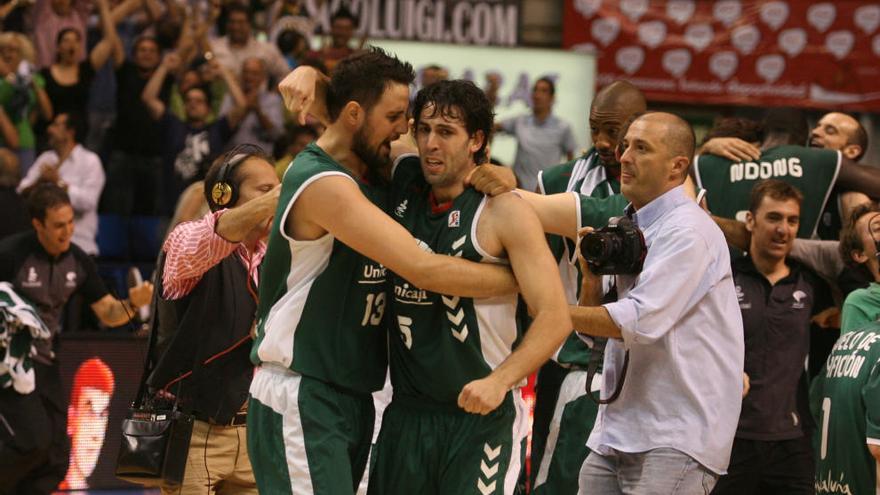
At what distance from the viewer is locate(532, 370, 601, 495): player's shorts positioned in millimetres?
5801

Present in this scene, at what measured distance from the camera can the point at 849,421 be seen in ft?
19.6

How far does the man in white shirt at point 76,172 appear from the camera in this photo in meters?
11.5

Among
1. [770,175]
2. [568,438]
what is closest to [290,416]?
[568,438]

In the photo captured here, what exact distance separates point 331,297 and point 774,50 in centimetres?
1381

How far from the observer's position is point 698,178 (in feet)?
→ 24.7

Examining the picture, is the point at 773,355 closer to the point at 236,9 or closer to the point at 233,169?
the point at 233,169

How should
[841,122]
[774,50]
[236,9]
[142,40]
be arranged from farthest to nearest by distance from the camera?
[774,50], [236,9], [142,40], [841,122]

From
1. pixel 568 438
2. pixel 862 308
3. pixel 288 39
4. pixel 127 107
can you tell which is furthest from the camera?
pixel 288 39

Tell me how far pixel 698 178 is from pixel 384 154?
3.30 metres

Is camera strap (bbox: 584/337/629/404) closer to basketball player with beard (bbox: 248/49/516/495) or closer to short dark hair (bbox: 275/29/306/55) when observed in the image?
basketball player with beard (bbox: 248/49/516/495)

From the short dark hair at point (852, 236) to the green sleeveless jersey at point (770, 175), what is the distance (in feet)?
2.49

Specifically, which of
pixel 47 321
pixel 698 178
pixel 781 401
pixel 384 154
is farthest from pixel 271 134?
pixel 384 154

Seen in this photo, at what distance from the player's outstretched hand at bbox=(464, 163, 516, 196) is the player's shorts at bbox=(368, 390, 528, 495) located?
74 centimetres

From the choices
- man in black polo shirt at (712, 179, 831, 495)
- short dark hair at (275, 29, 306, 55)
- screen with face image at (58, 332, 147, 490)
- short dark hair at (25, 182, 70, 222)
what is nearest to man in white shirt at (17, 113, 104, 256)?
screen with face image at (58, 332, 147, 490)
